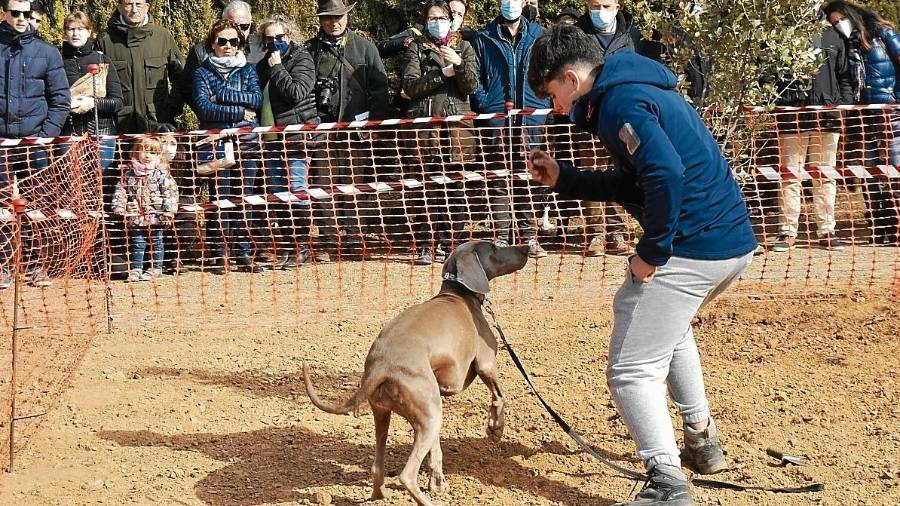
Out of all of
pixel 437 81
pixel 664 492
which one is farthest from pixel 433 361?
pixel 437 81

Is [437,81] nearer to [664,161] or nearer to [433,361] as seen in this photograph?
[433,361]

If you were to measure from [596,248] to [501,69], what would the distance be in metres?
1.85

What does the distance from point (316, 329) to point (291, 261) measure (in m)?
2.43

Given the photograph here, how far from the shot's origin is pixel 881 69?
10.9 metres

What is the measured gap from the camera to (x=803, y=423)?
19.8ft

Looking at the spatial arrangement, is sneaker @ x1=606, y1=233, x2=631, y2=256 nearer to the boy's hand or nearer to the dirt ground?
the dirt ground

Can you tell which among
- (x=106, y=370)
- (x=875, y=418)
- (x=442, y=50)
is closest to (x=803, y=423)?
(x=875, y=418)

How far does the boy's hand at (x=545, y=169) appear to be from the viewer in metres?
5.18

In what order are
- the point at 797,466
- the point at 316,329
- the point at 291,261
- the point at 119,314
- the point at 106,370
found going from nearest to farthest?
the point at 797,466 → the point at 106,370 → the point at 316,329 → the point at 119,314 → the point at 291,261

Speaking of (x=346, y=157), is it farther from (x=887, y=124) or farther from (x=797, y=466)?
(x=797, y=466)

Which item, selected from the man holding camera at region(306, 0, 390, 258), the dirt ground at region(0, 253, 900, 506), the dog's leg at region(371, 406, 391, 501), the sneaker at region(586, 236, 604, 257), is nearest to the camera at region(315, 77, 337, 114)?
the man holding camera at region(306, 0, 390, 258)

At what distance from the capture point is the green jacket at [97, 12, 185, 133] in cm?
1045

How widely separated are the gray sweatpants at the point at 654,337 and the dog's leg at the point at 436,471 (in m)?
0.96

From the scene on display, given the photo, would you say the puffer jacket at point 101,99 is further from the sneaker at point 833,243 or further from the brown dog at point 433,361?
the sneaker at point 833,243
